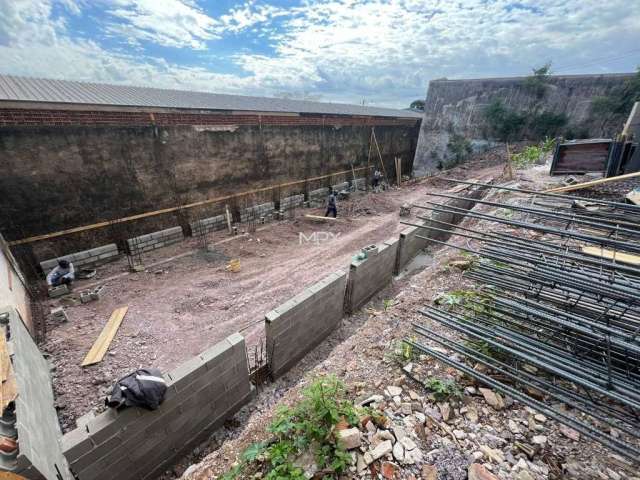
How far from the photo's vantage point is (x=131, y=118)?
7.59 metres

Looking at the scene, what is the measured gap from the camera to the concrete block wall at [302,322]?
15.2ft

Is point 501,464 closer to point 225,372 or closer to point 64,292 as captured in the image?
point 225,372

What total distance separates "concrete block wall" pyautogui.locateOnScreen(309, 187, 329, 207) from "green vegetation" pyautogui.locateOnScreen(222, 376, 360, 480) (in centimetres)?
1156

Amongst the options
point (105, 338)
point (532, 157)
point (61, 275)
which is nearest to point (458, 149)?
point (532, 157)

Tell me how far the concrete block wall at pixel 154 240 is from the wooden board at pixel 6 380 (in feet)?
20.0

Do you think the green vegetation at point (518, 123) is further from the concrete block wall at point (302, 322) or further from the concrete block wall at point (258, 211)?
the concrete block wall at point (302, 322)

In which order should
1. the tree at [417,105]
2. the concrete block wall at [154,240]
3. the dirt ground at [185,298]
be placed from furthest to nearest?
1. the tree at [417,105]
2. the concrete block wall at [154,240]
3. the dirt ground at [185,298]

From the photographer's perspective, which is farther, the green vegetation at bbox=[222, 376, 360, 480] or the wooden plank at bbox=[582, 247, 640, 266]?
the wooden plank at bbox=[582, 247, 640, 266]

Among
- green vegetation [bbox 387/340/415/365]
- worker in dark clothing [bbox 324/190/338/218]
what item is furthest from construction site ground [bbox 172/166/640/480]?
worker in dark clothing [bbox 324/190/338/218]

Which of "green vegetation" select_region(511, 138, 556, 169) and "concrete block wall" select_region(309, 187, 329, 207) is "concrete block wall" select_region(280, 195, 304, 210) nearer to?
"concrete block wall" select_region(309, 187, 329, 207)

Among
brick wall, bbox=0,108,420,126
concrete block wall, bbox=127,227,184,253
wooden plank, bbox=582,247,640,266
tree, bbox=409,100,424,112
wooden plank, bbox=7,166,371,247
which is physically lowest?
concrete block wall, bbox=127,227,184,253

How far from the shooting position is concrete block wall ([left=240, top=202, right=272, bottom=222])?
11.1m

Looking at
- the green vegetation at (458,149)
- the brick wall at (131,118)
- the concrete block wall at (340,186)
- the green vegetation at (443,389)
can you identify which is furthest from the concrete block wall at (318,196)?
the green vegetation at (458,149)

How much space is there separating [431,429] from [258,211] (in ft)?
33.4
